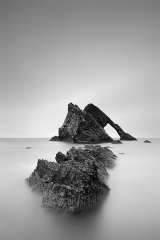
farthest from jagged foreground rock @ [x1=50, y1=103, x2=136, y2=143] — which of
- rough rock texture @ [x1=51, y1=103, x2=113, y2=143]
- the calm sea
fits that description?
the calm sea

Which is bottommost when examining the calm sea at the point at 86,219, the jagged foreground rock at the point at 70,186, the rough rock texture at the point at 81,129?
the calm sea at the point at 86,219

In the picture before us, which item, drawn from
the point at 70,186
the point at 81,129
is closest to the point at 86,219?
the point at 70,186

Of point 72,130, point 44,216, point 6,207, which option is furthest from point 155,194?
point 72,130

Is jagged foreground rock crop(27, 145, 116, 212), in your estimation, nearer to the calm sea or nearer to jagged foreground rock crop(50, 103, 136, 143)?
the calm sea

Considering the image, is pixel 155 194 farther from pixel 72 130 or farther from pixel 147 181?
pixel 72 130

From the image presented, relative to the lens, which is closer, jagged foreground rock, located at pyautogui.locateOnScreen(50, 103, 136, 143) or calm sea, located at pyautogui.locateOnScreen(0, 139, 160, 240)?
calm sea, located at pyautogui.locateOnScreen(0, 139, 160, 240)

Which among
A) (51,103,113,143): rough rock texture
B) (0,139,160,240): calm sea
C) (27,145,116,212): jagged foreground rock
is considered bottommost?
(0,139,160,240): calm sea

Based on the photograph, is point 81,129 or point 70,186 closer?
point 70,186

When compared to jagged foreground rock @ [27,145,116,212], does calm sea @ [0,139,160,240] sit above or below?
below

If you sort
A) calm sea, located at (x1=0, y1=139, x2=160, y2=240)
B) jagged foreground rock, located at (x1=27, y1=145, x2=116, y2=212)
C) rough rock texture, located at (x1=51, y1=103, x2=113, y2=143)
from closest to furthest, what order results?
1. calm sea, located at (x1=0, y1=139, x2=160, y2=240)
2. jagged foreground rock, located at (x1=27, y1=145, x2=116, y2=212)
3. rough rock texture, located at (x1=51, y1=103, x2=113, y2=143)

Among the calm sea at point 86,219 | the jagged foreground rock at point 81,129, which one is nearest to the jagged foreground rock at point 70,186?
the calm sea at point 86,219

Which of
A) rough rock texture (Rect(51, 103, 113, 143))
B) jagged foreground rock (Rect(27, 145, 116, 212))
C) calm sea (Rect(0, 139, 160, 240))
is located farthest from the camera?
rough rock texture (Rect(51, 103, 113, 143))

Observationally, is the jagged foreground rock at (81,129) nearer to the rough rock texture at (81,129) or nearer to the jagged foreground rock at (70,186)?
the rough rock texture at (81,129)

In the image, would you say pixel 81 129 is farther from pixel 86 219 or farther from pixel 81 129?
pixel 86 219
